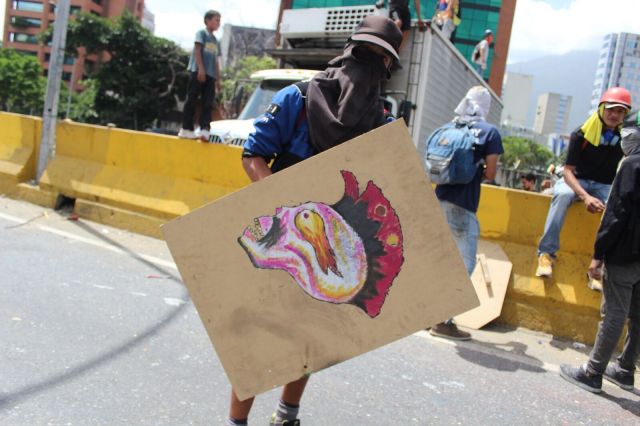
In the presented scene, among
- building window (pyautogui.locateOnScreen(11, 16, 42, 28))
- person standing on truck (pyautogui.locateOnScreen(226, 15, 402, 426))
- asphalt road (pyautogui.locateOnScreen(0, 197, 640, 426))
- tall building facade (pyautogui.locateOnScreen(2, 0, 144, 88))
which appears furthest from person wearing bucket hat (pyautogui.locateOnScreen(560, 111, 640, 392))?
building window (pyautogui.locateOnScreen(11, 16, 42, 28))

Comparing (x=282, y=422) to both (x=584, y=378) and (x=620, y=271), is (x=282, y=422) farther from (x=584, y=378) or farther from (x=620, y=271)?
(x=620, y=271)

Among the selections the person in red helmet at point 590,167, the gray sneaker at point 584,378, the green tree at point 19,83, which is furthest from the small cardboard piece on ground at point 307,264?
the green tree at point 19,83

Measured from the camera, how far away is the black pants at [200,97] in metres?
6.94

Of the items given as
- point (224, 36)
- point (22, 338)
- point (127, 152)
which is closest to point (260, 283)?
point (22, 338)

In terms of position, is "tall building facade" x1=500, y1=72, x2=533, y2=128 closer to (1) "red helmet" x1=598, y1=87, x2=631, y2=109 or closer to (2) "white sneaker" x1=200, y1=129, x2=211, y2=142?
(2) "white sneaker" x1=200, y1=129, x2=211, y2=142

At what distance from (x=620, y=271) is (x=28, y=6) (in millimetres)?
125097

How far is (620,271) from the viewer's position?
355cm

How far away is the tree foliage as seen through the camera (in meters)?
68.0

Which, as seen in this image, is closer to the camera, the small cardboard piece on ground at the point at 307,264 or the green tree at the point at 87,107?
the small cardboard piece on ground at the point at 307,264

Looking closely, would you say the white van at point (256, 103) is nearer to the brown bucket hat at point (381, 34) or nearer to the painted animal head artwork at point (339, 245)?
the brown bucket hat at point (381, 34)

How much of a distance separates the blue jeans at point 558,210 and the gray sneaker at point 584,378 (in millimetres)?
1286

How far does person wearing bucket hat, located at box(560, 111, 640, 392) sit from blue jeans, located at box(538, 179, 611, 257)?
96 cm

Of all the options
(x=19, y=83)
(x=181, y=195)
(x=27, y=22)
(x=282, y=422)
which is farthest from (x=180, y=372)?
(x=27, y=22)

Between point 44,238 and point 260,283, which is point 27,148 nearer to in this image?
point 44,238
